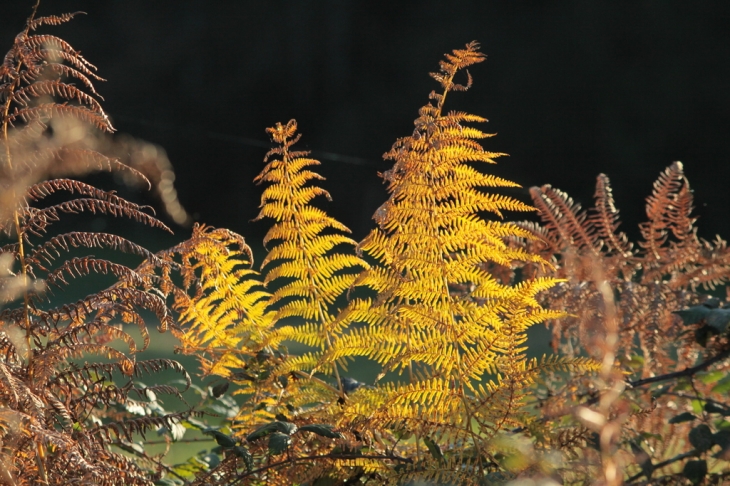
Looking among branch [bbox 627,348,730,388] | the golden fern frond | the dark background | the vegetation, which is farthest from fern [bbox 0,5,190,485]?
the dark background

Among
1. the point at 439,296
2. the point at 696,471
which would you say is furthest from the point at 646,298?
the point at 439,296

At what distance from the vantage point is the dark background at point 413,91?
3.15 metres

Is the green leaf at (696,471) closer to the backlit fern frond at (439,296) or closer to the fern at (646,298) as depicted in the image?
the fern at (646,298)

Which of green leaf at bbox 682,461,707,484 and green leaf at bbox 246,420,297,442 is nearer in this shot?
green leaf at bbox 246,420,297,442

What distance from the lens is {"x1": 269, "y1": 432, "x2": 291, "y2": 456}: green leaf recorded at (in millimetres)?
641

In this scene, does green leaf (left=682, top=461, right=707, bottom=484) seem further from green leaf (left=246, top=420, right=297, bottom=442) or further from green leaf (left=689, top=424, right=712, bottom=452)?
green leaf (left=246, top=420, right=297, bottom=442)

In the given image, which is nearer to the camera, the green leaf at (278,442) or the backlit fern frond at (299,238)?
the green leaf at (278,442)

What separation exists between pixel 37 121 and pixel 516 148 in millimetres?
2696

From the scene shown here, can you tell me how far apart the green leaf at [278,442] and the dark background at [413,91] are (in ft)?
8.22

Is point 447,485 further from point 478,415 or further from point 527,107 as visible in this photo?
point 527,107

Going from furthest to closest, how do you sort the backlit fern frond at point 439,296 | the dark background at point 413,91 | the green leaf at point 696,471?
1. the dark background at point 413,91
2. the green leaf at point 696,471
3. the backlit fern frond at point 439,296

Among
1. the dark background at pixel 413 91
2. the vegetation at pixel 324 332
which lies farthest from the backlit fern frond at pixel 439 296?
the dark background at pixel 413 91

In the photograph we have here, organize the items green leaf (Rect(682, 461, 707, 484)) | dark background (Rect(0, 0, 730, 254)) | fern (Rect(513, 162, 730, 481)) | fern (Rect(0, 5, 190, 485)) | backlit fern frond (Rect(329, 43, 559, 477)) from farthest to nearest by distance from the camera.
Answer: dark background (Rect(0, 0, 730, 254)), fern (Rect(513, 162, 730, 481)), green leaf (Rect(682, 461, 707, 484)), backlit fern frond (Rect(329, 43, 559, 477)), fern (Rect(0, 5, 190, 485))

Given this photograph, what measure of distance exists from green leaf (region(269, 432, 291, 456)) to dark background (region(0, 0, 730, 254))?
250cm
